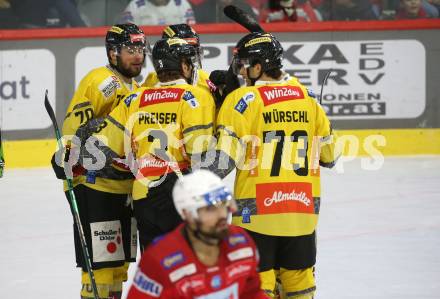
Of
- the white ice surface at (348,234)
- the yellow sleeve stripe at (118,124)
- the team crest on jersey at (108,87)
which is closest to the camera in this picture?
the yellow sleeve stripe at (118,124)

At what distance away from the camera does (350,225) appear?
8.23 m

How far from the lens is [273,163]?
5102 millimetres

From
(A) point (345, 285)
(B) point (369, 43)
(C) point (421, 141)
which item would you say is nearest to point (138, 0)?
(B) point (369, 43)

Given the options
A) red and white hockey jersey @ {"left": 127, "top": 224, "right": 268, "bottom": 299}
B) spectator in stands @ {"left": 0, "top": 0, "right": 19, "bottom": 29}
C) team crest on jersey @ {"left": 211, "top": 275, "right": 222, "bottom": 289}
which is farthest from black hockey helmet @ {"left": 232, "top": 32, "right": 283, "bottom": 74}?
spectator in stands @ {"left": 0, "top": 0, "right": 19, "bottom": 29}

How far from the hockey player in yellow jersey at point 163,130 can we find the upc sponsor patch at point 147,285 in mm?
1500

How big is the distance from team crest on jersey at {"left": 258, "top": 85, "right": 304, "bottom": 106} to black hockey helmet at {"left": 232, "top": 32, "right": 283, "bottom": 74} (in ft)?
0.34

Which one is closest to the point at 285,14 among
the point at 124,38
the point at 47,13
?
the point at 47,13

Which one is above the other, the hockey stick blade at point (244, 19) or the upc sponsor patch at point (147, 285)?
the hockey stick blade at point (244, 19)

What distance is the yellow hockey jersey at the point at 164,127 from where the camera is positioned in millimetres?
5231

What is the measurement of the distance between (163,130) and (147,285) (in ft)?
5.17

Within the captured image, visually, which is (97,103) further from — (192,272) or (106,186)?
(192,272)

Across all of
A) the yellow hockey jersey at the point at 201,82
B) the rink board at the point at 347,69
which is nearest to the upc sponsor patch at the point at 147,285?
the yellow hockey jersey at the point at 201,82

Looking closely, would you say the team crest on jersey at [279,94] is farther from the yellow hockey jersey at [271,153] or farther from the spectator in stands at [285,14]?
the spectator in stands at [285,14]

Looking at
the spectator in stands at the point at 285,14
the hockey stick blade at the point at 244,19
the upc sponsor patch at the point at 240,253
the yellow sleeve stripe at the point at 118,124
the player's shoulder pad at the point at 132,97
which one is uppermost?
the hockey stick blade at the point at 244,19
